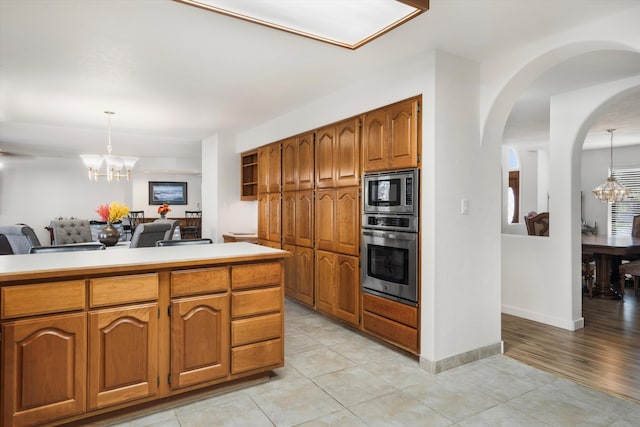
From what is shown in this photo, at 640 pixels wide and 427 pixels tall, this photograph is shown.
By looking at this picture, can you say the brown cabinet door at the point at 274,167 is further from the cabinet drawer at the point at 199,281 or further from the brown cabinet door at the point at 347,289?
the cabinet drawer at the point at 199,281

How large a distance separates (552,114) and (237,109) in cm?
358

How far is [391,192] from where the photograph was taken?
10.7 feet

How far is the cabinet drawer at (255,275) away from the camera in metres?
2.56

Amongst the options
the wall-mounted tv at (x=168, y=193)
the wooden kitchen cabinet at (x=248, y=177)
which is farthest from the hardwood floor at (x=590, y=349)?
the wall-mounted tv at (x=168, y=193)

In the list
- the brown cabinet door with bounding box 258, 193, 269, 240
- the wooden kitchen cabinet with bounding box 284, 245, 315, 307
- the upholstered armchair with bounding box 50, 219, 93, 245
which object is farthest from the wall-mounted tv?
the wooden kitchen cabinet with bounding box 284, 245, 315, 307

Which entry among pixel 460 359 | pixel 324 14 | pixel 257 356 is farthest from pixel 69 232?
Answer: pixel 460 359

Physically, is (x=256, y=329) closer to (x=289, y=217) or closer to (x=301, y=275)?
(x=301, y=275)

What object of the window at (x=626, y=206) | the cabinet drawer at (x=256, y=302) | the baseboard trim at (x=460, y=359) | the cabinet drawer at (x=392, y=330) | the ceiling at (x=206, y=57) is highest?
the ceiling at (x=206, y=57)

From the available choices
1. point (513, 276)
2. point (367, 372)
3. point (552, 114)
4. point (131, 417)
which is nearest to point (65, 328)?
point (131, 417)

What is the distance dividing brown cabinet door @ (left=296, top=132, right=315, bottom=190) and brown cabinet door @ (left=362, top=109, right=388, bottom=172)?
37.6 inches

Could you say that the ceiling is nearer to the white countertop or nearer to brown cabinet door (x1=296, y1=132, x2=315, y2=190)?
brown cabinet door (x1=296, y1=132, x2=315, y2=190)

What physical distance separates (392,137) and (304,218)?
167cm

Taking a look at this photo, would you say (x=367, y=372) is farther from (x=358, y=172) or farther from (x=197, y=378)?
(x=358, y=172)

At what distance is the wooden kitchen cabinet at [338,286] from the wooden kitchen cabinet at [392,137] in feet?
3.23
